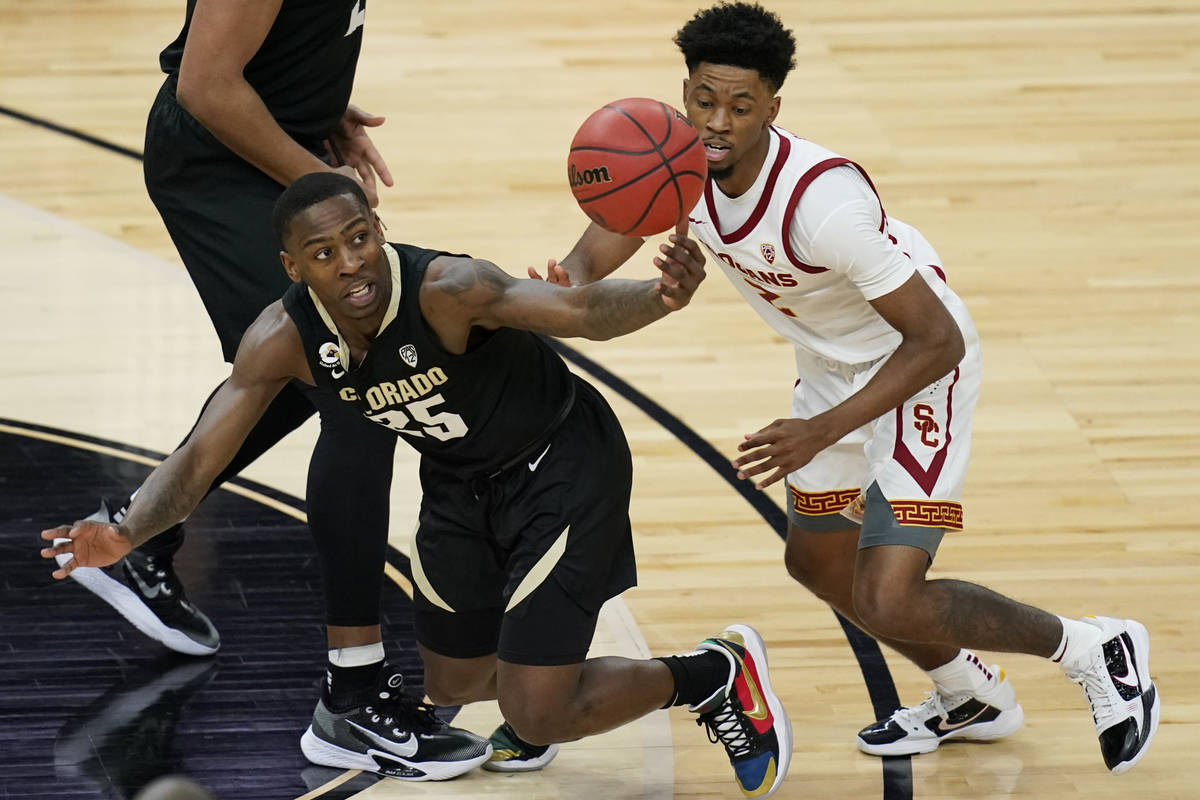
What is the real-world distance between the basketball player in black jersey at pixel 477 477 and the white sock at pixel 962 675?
45cm

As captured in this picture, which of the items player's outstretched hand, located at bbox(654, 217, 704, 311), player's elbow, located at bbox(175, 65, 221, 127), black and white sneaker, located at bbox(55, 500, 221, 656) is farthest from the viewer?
black and white sneaker, located at bbox(55, 500, 221, 656)

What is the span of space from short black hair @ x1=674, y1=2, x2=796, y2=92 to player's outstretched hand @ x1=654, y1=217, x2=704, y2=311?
745 millimetres

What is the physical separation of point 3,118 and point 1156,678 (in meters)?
6.43

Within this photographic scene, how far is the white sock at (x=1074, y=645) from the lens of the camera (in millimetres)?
4066

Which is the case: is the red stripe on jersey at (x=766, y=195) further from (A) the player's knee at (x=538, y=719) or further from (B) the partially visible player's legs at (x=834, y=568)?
(A) the player's knee at (x=538, y=719)

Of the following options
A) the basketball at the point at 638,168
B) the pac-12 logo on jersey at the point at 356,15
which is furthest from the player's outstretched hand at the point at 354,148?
the basketball at the point at 638,168

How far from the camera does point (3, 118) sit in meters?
8.47

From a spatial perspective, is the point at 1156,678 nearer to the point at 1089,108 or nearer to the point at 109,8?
the point at 1089,108

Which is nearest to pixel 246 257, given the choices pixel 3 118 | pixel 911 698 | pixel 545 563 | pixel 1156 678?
pixel 545 563

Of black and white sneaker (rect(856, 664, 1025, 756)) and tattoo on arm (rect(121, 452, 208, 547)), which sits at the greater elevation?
tattoo on arm (rect(121, 452, 208, 547))

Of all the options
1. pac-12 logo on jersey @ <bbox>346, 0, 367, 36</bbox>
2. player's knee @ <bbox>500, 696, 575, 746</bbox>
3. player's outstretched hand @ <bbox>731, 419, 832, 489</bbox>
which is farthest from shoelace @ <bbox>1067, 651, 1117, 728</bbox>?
→ pac-12 logo on jersey @ <bbox>346, 0, 367, 36</bbox>

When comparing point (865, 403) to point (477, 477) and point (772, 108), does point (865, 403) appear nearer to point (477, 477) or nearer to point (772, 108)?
point (772, 108)

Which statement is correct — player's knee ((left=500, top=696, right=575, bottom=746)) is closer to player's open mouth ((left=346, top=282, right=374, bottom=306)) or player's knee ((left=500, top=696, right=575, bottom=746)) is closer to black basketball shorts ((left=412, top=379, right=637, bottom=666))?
black basketball shorts ((left=412, top=379, right=637, bottom=666))

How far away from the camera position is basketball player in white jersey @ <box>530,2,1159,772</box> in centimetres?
377
